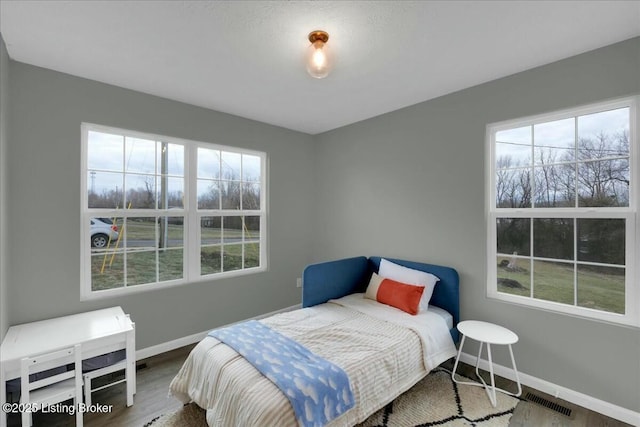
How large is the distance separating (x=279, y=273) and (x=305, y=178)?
1.38 meters

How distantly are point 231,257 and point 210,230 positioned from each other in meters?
0.42

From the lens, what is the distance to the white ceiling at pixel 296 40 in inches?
63.2

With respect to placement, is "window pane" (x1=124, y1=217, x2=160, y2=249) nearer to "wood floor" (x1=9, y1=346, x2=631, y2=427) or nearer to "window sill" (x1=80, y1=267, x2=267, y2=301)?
"window sill" (x1=80, y1=267, x2=267, y2=301)

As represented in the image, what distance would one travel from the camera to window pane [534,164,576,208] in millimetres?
2191

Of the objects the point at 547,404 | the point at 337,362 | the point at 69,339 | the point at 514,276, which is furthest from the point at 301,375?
the point at 514,276

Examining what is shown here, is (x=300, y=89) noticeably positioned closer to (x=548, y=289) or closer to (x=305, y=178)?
(x=305, y=178)

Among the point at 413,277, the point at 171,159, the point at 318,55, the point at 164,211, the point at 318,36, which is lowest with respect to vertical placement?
the point at 413,277

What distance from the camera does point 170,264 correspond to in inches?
116

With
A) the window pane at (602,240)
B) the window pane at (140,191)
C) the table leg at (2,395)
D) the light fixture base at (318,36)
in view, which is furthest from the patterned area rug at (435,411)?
the light fixture base at (318,36)

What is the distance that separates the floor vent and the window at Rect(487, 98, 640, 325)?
67 centimetres

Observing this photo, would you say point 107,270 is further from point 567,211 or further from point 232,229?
point 567,211

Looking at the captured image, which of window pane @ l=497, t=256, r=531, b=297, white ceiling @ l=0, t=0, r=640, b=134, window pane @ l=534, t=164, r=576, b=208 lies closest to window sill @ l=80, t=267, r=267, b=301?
white ceiling @ l=0, t=0, r=640, b=134

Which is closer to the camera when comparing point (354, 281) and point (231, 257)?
point (354, 281)

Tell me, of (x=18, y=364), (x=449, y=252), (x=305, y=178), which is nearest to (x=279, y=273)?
(x=305, y=178)
